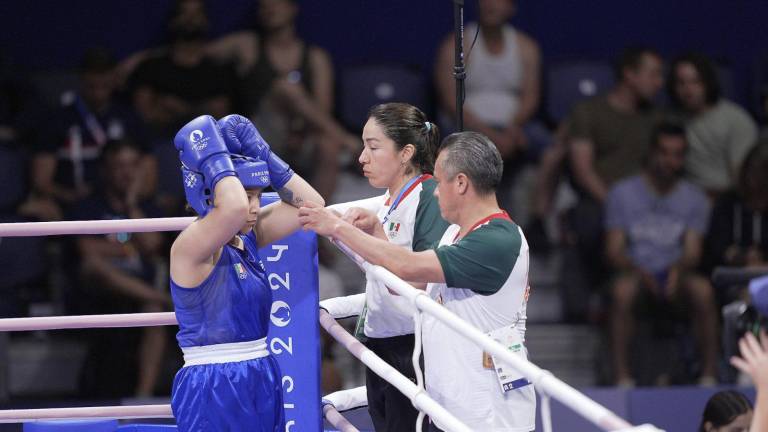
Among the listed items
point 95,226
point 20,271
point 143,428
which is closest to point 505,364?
point 95,226

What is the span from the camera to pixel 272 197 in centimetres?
363

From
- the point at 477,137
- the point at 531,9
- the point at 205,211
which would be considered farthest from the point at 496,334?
the point at 531,9

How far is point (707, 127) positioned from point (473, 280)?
13.7 feet

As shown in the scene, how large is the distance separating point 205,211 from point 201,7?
400 centimetres

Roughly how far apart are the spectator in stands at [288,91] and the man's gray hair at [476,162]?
3573mm

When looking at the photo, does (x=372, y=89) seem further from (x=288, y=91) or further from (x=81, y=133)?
(x=81, y=133)

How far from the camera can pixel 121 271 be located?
6.23 m

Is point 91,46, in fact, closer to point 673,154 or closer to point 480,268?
point 673,154

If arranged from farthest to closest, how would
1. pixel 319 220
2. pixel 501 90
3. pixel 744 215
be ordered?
pixel 501 90
pixel 744 215
pixel 319 220

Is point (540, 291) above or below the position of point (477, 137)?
below

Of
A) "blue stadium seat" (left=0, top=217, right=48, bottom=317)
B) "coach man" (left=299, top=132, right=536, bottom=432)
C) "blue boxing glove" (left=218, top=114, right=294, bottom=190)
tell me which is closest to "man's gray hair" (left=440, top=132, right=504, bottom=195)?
"coach man" (left=299, top=132, right=536, bottom=432)

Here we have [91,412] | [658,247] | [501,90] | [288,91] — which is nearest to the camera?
[91,412]

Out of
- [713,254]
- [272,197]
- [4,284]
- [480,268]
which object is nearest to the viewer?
[480,268]

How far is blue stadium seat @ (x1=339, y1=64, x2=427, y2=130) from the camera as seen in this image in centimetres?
712
